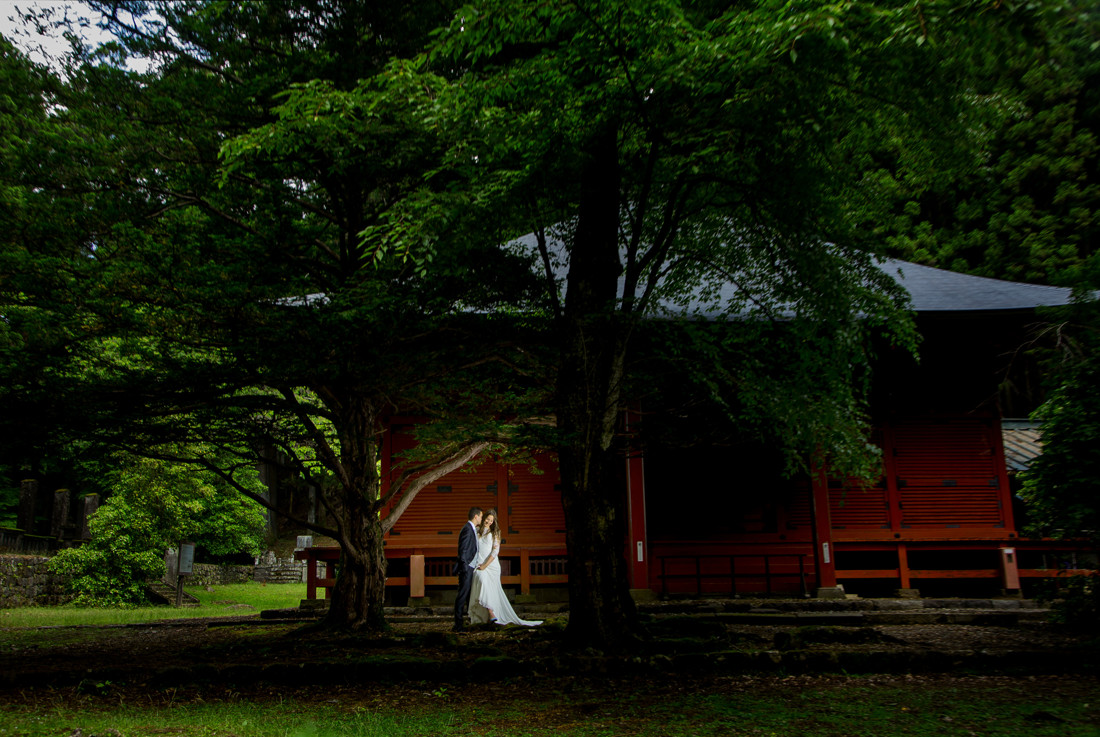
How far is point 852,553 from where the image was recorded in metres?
16.4

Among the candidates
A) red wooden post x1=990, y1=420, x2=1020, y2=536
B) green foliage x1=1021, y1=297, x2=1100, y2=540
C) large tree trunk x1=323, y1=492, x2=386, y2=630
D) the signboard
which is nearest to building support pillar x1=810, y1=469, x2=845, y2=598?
red wooden post x1=990, y1=420, x2=1020, y2=536

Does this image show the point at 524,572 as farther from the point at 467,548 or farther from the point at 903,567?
the point at 903,567

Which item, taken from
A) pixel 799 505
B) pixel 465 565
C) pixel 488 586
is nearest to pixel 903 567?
pixel 799 505

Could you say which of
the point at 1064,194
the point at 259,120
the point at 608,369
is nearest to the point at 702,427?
the point at 608,369

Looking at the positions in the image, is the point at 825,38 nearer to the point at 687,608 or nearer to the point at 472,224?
the point at 472,224

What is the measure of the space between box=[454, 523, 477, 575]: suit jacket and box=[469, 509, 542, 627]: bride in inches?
19.3

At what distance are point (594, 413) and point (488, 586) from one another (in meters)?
4.37

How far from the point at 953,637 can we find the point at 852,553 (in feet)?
25.6

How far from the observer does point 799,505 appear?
14266 mm

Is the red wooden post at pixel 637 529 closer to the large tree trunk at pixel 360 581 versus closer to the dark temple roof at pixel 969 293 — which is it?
the large tree trunk at pixel 360 581

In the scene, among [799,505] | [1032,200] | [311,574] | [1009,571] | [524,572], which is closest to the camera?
[1009,571]

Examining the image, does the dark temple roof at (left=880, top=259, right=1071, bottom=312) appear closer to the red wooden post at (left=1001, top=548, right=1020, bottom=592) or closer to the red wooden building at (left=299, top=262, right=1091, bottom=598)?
the red wooden building at (left=299, top=262, right=1091, bottom=598)

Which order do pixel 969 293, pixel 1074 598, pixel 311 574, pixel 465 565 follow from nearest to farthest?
1. pixel 1074 598
2. pixel 465 565
3. pixel 969 293
4. pixel 311 574

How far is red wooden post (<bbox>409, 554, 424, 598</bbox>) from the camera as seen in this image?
1384 centimetres
